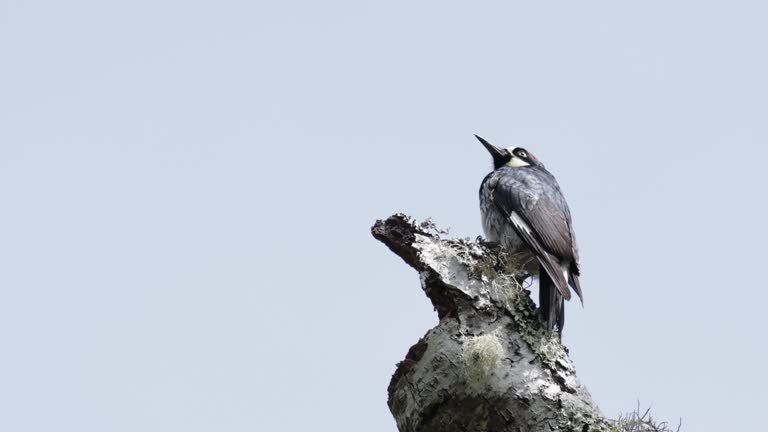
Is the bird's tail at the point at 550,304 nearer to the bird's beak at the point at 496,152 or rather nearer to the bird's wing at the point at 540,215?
the bird's wing at the point at 540,215

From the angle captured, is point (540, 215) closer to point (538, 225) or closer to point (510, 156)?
point (538, 225)

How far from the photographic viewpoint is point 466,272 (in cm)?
411

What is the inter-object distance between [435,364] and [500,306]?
0.39 m

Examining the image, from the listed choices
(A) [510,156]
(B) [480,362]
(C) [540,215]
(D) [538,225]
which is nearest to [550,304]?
(B) [480,362]

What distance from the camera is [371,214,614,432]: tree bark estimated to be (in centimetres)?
362

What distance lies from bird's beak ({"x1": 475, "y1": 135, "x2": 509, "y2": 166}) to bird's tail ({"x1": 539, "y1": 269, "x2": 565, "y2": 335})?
2.70 metres

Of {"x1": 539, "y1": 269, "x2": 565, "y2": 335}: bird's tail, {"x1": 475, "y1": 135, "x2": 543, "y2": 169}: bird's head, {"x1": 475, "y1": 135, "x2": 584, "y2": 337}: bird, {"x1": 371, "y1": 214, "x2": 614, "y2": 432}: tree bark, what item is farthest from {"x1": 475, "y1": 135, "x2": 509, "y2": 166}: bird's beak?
{"x1": 371, "y1": 214, "x2": 614, "y2": 432}: tree bark

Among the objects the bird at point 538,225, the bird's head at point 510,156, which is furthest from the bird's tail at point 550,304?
the bird's head at point 510,156

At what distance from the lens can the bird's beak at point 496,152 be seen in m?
7.73

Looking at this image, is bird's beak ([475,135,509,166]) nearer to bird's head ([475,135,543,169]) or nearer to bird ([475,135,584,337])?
bird's head ([475,135,543,169])

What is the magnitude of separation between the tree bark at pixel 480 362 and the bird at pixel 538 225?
0.49 m

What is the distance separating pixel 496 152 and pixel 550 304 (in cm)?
340

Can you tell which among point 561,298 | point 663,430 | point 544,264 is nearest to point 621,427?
point 663,430

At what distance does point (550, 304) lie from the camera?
4.52m
